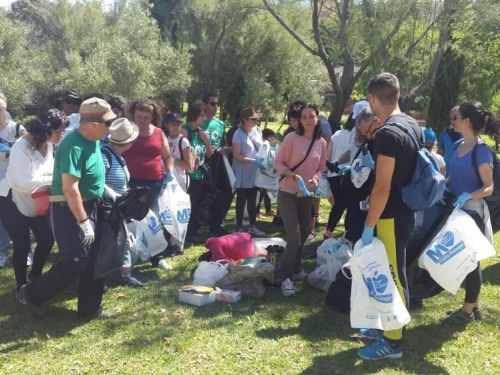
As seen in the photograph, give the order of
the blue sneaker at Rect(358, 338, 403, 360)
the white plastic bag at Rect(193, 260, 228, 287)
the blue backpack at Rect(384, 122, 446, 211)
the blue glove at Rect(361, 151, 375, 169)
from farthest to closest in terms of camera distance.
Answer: the white plastic bag at Rect(193, 260, 228, 287) < the blue glove at Rect(361, 151, 375, 169) < the blue sneaker at Rect(358, 338, 403, 360) < the blue backpack at Rect(384, 122, 446, 211)

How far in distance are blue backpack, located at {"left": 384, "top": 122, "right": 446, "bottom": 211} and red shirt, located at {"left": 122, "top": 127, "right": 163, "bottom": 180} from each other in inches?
109

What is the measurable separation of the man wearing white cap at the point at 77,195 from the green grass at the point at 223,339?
1.53ft

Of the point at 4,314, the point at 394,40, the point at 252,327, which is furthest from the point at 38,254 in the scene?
the point at 394,40

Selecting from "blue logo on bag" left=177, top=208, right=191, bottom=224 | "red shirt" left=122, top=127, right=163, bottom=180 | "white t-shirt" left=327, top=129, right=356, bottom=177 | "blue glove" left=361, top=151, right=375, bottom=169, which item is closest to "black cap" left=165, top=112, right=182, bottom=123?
"red shirt" left=122, top=127, right=163, bottom=180

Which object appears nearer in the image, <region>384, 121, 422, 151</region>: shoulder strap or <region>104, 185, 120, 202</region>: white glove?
<region>384, 121, 422, 151</region>: shoulder strap

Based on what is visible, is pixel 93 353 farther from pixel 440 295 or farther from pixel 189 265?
pixel 440 295

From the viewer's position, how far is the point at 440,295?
480cm

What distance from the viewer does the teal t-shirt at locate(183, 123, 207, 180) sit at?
6195 millimetres

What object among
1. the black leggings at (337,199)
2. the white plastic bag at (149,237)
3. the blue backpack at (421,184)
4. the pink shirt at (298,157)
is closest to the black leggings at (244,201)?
the black leggings at (337,199)

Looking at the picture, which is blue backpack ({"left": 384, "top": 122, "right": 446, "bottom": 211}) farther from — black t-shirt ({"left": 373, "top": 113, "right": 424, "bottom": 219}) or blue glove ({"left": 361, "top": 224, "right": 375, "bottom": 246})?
blue glove ({"left": 361, "top": 224, "right": 375, "bottom": 246})

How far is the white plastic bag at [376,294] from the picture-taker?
332cm

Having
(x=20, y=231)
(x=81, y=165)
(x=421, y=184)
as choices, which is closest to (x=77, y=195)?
(x=81, y=165)

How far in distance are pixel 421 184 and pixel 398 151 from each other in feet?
1.00

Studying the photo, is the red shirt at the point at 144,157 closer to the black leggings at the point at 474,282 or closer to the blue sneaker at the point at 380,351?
the blue sneaker at the point at 380,351
